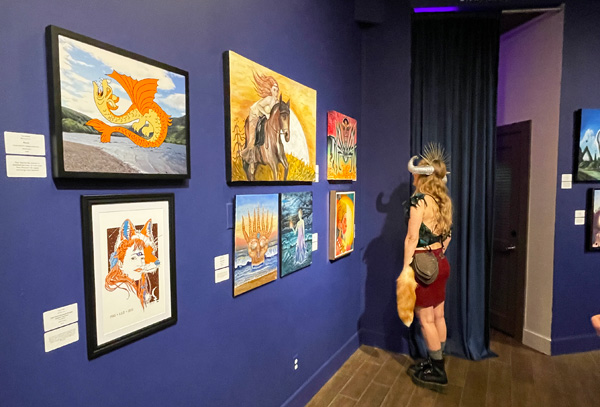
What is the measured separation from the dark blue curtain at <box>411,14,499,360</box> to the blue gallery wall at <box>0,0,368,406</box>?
85cm

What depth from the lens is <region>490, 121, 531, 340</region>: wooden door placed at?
3.79 m

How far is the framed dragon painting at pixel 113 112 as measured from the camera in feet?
3.79

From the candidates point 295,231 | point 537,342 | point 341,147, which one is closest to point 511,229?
point 537,342

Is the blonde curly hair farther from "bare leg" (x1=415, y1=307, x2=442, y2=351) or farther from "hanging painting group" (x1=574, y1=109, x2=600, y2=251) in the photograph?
"hanging painting group" (x1=574, y1=109, x2=600, y2=251)

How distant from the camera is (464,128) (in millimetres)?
3416

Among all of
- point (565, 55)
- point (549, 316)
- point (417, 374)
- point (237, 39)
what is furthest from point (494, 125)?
point (237, 39)

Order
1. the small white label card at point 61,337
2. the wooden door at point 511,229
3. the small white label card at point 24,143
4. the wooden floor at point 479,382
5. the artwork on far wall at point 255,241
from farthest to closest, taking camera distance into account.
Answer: the wooden door at point 511,229 < the wooden floor at point 479,382 < the artwork on far wall at point 255,241 < the small white label card at point 61,337 < the small white label card at point 24,143

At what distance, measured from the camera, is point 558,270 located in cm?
350

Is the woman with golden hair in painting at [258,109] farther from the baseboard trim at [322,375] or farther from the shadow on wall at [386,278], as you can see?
the shadow on wall at [386,278]

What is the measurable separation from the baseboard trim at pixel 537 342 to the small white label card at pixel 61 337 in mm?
4037

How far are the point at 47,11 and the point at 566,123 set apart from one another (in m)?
→ 4.05

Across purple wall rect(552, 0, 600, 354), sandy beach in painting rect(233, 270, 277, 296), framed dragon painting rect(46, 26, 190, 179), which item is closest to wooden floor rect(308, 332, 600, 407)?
purple wall rect(552, 0, 600, 354)

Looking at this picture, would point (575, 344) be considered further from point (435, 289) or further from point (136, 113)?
point (136, 113)

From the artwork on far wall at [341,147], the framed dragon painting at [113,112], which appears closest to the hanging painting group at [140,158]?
the framed dragon painting at [113,112]
